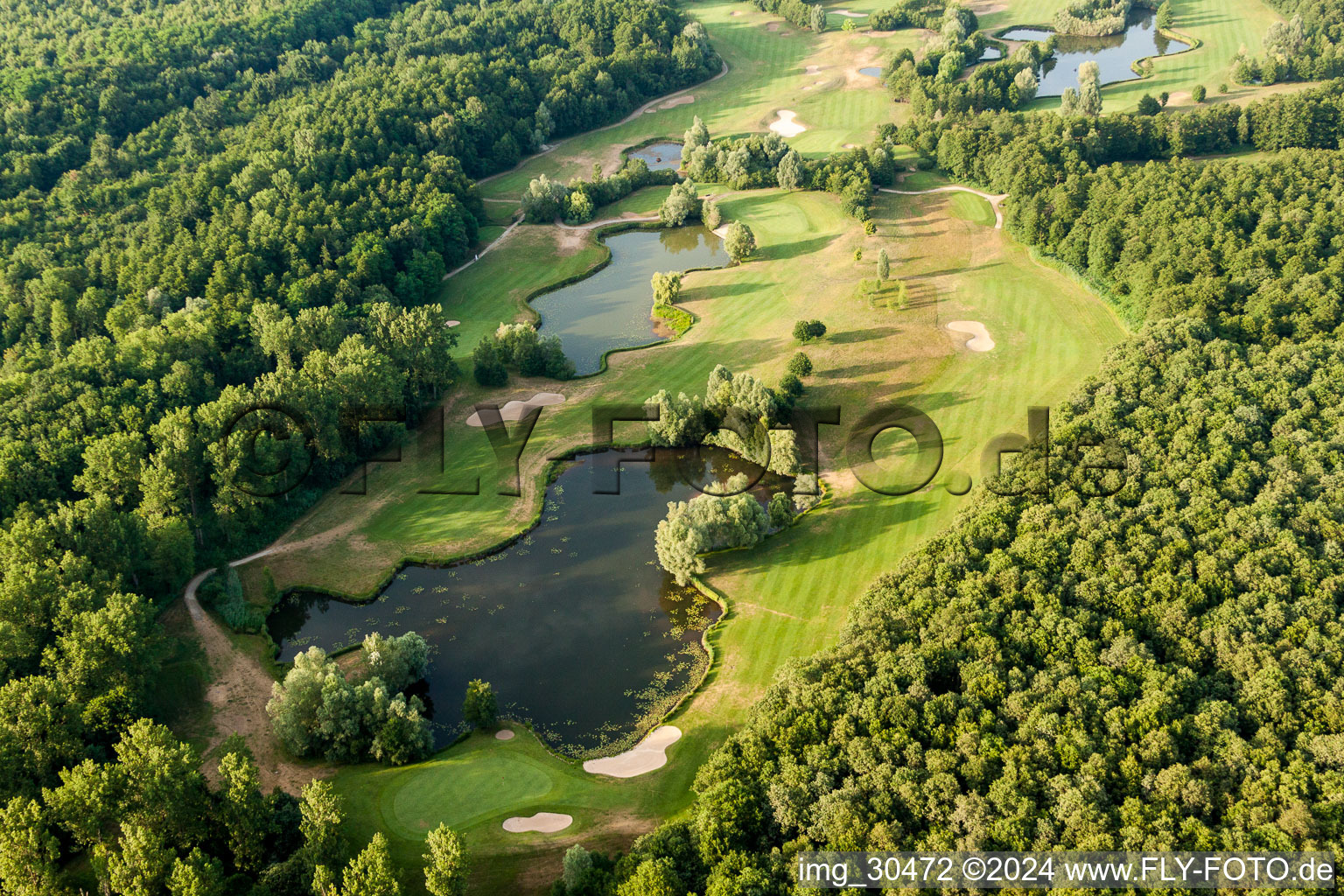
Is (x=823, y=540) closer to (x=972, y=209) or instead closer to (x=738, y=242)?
(x=738, y=242)

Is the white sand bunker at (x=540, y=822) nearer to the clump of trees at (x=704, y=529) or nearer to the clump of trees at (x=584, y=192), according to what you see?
the clump of trees at (x=704, y=529)

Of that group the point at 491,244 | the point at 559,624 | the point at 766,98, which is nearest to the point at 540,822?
the point at 559,624

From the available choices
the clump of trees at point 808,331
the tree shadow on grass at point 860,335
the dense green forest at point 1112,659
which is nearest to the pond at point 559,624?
the dense green forest at point 1112,659

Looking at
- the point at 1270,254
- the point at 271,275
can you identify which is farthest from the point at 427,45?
the point at 1270,254

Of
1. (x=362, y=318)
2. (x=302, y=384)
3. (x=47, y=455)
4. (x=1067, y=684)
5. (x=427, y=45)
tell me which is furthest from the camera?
(x=427, y=45)

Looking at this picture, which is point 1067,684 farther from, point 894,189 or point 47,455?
point 894,189

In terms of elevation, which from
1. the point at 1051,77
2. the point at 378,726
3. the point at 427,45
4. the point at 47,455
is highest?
the point at 427,45
